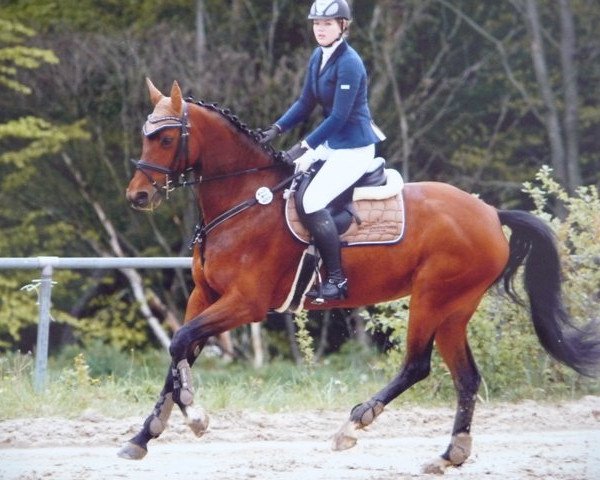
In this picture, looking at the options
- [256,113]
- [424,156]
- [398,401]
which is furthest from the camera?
[424,156]

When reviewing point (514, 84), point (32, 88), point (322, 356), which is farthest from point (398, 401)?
point (514, 84)

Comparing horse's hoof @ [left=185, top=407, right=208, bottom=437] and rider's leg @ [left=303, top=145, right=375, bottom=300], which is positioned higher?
rider's leg @ [left=303, top=145, right=375, bottom=300]

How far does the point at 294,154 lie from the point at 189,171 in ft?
2.32

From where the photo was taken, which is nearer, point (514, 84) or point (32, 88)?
point (32, 88)

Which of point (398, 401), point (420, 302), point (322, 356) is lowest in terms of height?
point (322, 356)

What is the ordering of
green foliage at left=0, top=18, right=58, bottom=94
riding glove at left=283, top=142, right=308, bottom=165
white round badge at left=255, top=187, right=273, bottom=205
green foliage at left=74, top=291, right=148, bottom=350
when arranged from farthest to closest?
green foliage at left=74, top=291, right=148, bottom=350 < green foliage at left=0, top=18, right=58, bottom=94 < riding glove at left=283, top=142, right=308, bottom=165 < white round badge at left=255, top=187, right=273, bottom=205

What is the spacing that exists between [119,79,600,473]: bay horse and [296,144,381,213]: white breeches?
0.66ft

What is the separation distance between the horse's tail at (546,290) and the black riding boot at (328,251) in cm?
135

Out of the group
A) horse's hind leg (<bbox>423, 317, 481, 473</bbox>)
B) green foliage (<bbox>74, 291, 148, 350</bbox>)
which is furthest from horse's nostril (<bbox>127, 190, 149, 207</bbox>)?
green foliage (<bbox>74, 291, 148, 350</bbox>)

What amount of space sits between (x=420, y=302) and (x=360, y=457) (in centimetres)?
113

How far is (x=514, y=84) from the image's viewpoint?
2291cm

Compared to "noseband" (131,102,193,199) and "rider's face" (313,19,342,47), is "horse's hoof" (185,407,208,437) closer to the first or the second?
"noseband" (131,102,193,199)

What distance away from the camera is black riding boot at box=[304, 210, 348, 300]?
27.1ft

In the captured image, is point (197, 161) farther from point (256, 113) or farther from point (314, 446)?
point (256, 113)
